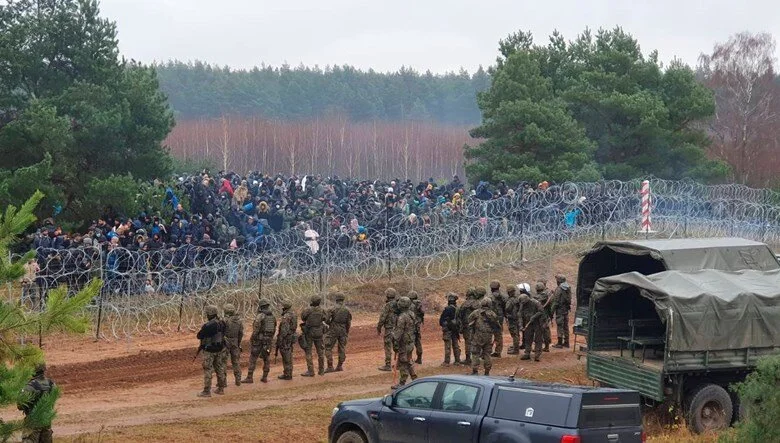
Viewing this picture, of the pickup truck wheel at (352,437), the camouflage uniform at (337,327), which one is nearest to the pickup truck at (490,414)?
the pickup truck wheel at (352,437)

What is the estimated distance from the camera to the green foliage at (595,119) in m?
41.8

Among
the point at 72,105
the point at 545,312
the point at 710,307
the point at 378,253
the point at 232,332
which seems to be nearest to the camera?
the point at 710,307

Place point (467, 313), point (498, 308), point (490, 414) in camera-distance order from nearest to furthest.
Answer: point (490, 414) → point (467, 313) → point (498, 308)

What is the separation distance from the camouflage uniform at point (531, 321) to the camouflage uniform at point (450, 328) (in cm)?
141

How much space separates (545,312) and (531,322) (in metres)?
0.45

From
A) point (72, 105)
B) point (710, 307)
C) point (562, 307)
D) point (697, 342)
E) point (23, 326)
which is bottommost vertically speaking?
point (562, 307)

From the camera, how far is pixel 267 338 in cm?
2008

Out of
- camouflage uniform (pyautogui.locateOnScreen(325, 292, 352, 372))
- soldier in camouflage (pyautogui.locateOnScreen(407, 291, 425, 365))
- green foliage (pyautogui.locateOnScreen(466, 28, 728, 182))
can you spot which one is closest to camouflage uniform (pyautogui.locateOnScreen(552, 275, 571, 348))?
soldier in camouflage (pyautogui.locateOnScreen(407, 291, 425, 365))

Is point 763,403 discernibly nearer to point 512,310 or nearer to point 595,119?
point 512,310

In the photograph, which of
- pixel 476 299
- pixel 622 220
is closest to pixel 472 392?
pixel 476 299

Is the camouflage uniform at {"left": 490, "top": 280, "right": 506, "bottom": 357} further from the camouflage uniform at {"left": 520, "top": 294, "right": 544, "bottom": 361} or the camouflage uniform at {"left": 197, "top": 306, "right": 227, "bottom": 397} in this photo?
the camouflage uniform at {"left": 197, "top": 306, "right": 227, "bottom": 397}

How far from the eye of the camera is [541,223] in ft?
105

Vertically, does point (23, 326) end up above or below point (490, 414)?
above

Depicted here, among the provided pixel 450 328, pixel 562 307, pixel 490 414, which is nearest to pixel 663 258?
pixel 450 328
